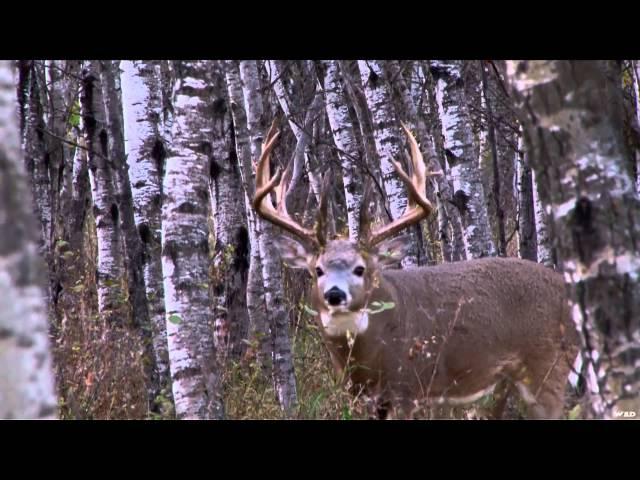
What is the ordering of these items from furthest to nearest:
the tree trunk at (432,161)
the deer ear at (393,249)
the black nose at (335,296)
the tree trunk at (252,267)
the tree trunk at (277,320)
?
the tree trunk at (432,161), the tree trunk at (252,267), the tree trunk at (277,320), the deer ear at (393,249), the black nose at (335,296)

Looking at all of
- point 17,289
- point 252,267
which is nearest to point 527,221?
point 252,267

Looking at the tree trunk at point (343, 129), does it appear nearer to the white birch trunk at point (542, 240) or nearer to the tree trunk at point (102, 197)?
the white birch trunk at point (542, 240)

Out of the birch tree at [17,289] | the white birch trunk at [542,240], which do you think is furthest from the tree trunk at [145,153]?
the birch tree at [17,289]

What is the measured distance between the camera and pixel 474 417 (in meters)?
7.86

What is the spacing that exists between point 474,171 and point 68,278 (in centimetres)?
585

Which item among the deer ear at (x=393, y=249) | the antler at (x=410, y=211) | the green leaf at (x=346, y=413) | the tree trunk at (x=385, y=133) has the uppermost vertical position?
the tree trunk at (x=385, y=133)

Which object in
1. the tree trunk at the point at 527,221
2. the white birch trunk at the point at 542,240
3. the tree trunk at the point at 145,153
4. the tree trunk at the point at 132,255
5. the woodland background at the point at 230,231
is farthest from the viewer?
the tree trunk at the point at 527,221

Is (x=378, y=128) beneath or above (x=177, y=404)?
above

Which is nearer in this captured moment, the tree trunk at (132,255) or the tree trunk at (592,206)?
the tree trunk at (592,206)

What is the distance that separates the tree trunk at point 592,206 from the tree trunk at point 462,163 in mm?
5455

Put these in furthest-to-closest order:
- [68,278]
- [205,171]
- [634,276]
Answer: [68,278], [205,171], [634,276]

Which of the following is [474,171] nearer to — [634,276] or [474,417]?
[474,417]

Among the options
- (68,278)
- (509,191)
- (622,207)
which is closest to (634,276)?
(622,207)

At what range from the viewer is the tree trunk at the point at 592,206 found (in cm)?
412
